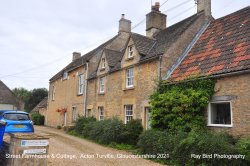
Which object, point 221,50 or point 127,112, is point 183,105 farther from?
point 127,112

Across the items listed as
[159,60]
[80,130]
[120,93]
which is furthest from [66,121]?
[159,60]

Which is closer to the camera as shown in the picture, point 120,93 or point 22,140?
point 22,140

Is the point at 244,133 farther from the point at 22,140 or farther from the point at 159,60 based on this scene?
the point at 22,140

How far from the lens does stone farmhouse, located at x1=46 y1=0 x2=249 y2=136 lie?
16.3 meters

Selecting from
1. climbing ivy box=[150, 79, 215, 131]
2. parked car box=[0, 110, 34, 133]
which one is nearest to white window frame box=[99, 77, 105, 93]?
→ climbing ivy box=[150, 79, 215, 131]

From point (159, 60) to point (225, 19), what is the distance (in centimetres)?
557

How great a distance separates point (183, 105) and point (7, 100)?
126 ft

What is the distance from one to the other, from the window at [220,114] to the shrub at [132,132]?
5100 millimetres

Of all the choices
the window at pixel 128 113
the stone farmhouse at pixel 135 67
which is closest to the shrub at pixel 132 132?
the stone farmhouse at pixel 135 67

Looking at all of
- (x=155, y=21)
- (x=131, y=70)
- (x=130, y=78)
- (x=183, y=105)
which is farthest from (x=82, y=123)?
(x=155, y=21)

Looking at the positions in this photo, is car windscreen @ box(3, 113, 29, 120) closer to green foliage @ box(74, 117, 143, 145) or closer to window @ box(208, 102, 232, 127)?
green foliage @ box(74, 117, 143, 145)

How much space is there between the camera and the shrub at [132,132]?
51.2ft

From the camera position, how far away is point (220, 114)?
1197cm

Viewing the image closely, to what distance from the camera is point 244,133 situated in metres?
10.5
